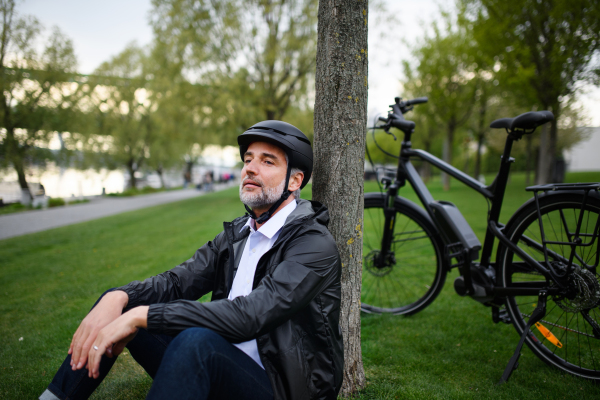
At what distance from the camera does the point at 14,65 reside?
1781 cm

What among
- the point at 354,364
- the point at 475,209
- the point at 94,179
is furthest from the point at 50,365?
the point at 94,179

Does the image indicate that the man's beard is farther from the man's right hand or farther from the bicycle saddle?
the bicycle saddle

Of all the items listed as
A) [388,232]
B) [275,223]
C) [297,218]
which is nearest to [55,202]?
[388,232]

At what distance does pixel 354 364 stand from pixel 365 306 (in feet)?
4.37

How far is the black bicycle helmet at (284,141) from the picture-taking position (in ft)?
6.50

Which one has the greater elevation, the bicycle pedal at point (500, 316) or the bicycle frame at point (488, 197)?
the bicycle frame at point (488, 197)

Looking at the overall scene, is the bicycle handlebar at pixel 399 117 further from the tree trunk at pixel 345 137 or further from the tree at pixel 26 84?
the tree at pixel 26 84

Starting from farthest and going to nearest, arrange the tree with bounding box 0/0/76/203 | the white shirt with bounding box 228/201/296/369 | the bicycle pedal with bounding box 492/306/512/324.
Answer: the tree with bounding box 0/0/76/203
the bicycle pedal with bounding box 492/306/512/324
the white shirt with bounding box 228/201/296/369

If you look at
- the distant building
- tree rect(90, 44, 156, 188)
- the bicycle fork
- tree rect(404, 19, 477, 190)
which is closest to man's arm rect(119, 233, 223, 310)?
the bicycle fork

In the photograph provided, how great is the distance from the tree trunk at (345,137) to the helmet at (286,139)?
20cm

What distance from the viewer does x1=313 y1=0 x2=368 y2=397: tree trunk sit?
84.4 inches

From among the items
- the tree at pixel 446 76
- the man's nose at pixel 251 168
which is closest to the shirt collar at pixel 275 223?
the man's nose at pixel 251 168

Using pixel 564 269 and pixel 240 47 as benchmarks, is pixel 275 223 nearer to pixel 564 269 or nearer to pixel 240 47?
pixel 564 269

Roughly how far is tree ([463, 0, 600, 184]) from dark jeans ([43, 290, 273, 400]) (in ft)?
48.8
